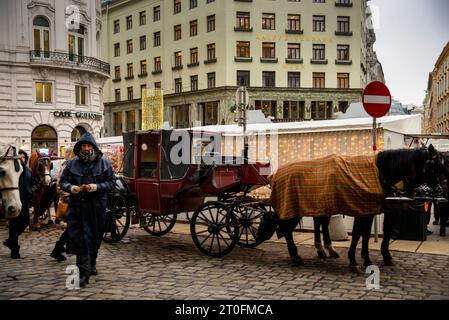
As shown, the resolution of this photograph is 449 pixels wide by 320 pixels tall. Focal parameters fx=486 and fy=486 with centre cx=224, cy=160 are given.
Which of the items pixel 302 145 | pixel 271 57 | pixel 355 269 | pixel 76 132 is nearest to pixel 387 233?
pixel 355 269

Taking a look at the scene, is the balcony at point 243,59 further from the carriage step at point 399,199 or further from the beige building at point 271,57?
the carriage step at point 399,199

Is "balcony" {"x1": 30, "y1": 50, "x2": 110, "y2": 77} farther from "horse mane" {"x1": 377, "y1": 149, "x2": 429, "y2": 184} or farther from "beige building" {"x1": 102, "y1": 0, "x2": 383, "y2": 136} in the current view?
"horse mane" {"x1": 377, "y1": 149, "x2": 429, "y2": 184}

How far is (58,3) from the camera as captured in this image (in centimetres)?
3259

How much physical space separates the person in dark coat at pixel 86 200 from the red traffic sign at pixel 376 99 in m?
4.90

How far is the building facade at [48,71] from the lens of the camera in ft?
102

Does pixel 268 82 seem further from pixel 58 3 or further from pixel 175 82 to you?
pixel 58 3

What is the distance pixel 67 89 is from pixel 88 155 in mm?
28550

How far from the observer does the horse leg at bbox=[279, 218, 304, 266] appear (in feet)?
25.0

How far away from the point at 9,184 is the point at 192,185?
3.10 meters

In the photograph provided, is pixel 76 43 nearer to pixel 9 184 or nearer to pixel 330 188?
pixel 9 184

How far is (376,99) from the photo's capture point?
9008 millimetres

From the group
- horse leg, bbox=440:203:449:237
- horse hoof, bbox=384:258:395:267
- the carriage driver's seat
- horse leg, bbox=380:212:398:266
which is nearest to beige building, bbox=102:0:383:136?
horse leg, bbox=440:203:449:237

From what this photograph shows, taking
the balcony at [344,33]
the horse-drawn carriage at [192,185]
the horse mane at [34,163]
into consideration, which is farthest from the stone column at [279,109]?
the horse-drawn carriage at [192,185]
